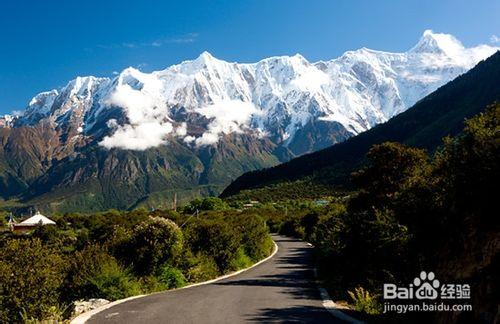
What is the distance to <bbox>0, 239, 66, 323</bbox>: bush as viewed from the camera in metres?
12.6

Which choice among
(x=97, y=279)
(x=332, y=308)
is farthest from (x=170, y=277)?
(x=332, y=308)

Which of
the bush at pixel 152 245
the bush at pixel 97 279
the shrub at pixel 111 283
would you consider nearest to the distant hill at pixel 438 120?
the bush at pixel 152 245

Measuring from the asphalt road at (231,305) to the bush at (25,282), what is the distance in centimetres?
153

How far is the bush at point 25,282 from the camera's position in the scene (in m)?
12.6

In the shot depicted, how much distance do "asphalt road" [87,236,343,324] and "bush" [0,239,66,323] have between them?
1.53 metres

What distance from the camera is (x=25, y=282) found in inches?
512

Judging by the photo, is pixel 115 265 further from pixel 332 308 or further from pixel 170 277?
pixel 332 308

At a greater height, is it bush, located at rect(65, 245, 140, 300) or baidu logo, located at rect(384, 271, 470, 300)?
A: baidu logo, located at rect(384, 271, 470, 300)

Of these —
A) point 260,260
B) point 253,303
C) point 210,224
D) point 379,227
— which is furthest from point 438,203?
point 260,260

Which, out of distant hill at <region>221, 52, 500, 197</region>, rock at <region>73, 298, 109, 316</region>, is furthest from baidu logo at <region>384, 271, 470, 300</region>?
distant hill at <region>221, 52, 500, 197</region>

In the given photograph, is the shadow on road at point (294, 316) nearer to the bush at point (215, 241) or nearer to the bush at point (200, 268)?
the bush at point (200, 268)

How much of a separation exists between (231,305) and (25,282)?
20.2ft

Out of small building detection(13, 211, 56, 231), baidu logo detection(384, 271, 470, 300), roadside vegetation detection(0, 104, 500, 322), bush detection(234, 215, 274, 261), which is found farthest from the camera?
small building detection(13, 211, 56, 231)

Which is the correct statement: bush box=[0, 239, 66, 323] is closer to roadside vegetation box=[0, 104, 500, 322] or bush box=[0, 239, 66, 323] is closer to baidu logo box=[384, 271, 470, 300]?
roadside vegetation box=[0, 104, 500, 322]
